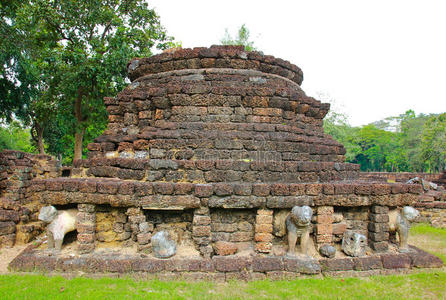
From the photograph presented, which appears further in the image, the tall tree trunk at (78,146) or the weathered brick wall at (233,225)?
the tall tree trunk at (78,146)

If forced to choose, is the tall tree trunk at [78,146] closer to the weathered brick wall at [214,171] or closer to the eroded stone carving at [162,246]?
the weathered brick wall at [214,171]

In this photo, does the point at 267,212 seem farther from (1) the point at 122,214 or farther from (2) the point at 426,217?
(2) the point at 426,217

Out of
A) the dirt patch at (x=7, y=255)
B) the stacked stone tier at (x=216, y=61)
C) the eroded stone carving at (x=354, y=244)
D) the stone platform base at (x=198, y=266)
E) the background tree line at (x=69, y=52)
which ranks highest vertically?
the background tree line at (x=69, y=52)

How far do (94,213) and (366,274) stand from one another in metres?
5.06

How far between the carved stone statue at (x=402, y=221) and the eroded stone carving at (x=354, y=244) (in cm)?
81

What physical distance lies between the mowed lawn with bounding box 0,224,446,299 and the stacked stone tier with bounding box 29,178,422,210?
1.24 metres

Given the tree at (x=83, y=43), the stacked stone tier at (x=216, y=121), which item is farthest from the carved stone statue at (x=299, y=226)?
the tree at (x=83, y=43)

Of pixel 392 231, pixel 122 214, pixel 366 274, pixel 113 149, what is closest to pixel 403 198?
pixel 392 231

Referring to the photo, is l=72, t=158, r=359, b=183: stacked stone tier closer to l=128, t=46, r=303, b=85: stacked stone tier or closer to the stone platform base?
the stone platform base

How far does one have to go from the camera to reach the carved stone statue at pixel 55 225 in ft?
15.0

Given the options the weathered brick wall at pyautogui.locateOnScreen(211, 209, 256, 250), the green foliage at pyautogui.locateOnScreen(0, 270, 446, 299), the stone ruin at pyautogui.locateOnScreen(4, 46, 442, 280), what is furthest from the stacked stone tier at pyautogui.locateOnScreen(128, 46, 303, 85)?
the green foliage at pyautogui.locateOnScreen(0, 270, 446, 299)

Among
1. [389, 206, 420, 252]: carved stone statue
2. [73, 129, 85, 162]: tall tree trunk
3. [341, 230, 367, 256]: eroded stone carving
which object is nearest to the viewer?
[341, 230, 367, 256]: eroded stone carving

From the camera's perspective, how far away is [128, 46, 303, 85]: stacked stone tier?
6.41m

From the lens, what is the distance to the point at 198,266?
4.29 metres
